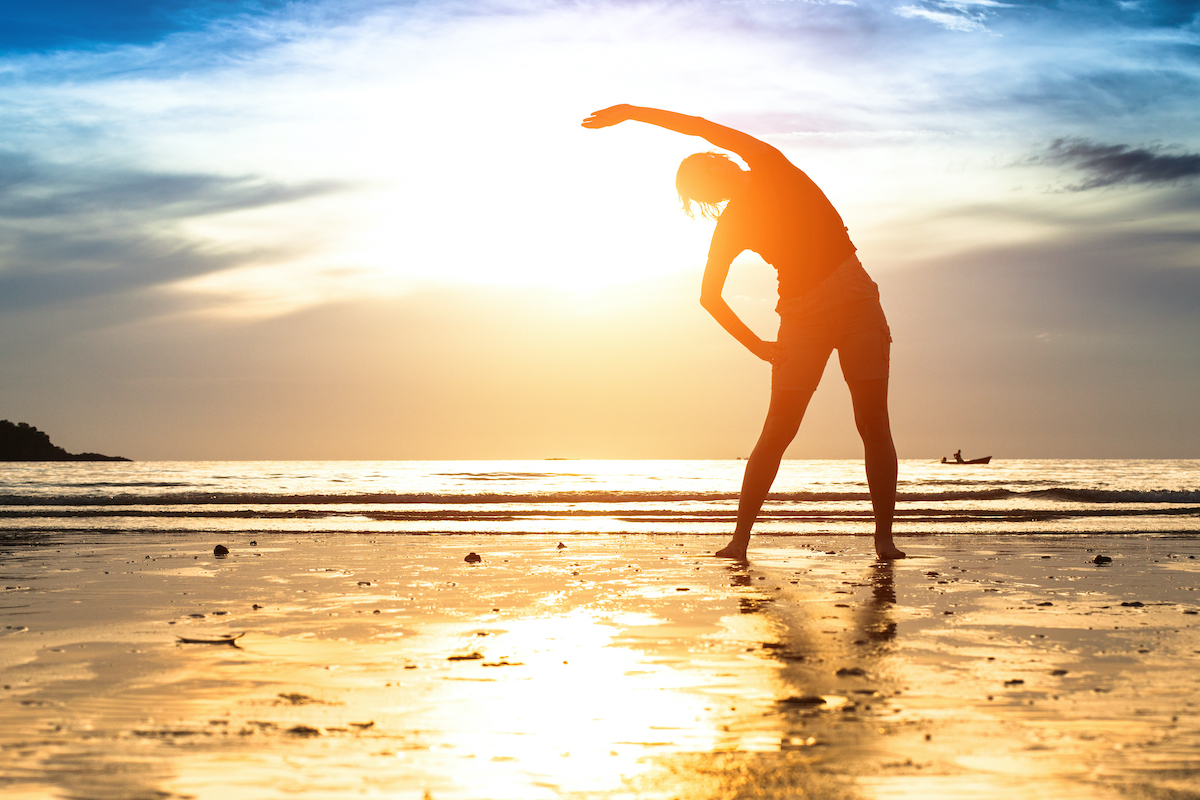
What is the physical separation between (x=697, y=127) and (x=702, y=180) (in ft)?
0.96

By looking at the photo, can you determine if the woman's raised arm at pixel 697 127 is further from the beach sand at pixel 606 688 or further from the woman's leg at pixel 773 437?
the beach sand at pixel 606 688

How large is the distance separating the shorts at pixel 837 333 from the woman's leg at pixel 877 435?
0.23ft

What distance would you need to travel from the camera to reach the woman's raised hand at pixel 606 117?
15.5 feet

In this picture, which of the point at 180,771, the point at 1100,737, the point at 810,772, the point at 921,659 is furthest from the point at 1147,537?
the point at 180,771

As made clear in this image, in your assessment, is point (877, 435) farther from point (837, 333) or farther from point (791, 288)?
point (791, 288)

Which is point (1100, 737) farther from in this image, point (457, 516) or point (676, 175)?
point (457, 516)

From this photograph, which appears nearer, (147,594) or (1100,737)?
(1100,737)

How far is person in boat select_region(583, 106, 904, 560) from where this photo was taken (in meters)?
4.71

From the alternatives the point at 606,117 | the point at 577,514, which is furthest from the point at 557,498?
the point at 606,117

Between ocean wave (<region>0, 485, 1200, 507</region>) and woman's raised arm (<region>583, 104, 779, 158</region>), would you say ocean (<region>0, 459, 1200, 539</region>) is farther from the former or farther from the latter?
woman's raised arm (<region>583, 104, 779, 158</region>)

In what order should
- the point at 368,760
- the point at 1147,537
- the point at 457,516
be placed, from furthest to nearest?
the point at 457,516
the point at 1147,537
the point at 368,760

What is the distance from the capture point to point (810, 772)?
55.1 inches

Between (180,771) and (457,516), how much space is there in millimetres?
9268

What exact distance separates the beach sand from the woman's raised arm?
2.37 meters
